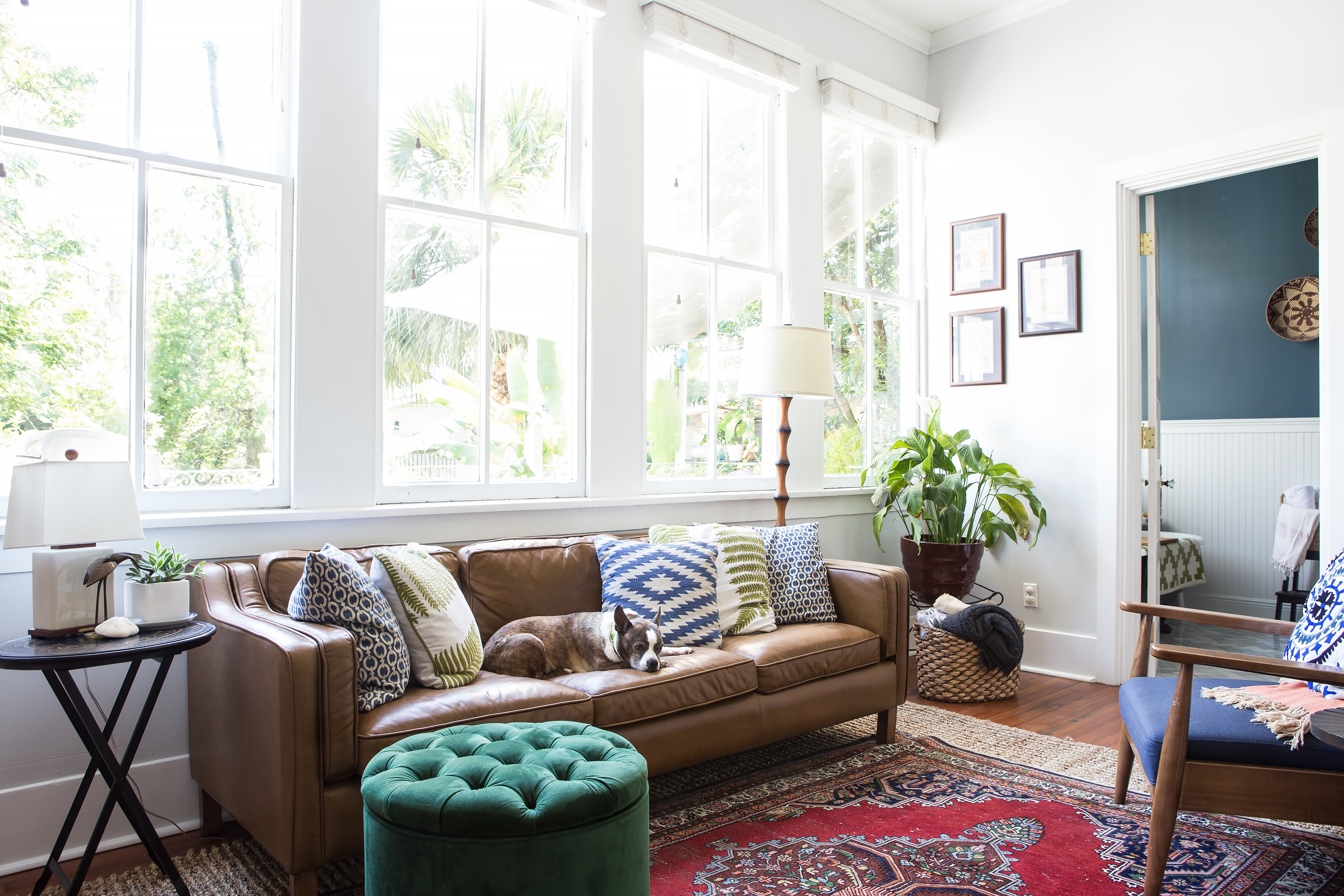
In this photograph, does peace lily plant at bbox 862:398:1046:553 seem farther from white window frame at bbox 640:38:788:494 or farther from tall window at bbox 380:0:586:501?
tall window at bbox 380:0:586:501

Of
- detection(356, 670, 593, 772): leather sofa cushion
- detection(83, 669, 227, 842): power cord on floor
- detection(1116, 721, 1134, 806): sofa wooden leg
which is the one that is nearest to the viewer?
detection(356, 670, 593, 772): leather sofa cushion

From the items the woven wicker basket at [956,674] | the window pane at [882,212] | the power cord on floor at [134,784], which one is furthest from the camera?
the window pane at [882,212]

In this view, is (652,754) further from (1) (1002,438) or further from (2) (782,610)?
(1) (1002,438)

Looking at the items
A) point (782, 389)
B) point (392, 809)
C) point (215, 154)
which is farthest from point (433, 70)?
point (392, 809)

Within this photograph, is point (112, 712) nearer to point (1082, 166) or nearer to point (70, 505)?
point (70, 505)

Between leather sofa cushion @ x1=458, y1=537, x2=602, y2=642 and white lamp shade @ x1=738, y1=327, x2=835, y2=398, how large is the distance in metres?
1.00

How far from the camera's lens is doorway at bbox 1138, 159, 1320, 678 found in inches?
212

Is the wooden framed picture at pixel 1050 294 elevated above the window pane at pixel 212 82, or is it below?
below

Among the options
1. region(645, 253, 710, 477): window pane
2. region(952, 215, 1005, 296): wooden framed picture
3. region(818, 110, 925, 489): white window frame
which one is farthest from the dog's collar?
region(952, 215, 1005, 296): wooden framed picture

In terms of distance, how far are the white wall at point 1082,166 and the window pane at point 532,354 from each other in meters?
2.36

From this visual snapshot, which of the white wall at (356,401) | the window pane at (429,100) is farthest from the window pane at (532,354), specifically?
the window pane at (429,100)

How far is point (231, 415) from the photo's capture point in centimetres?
255

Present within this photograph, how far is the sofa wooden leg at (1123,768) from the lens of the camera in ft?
7.75

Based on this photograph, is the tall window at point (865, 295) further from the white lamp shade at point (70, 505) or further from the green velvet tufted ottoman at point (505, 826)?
the white lamp shade at point (70, 505)
